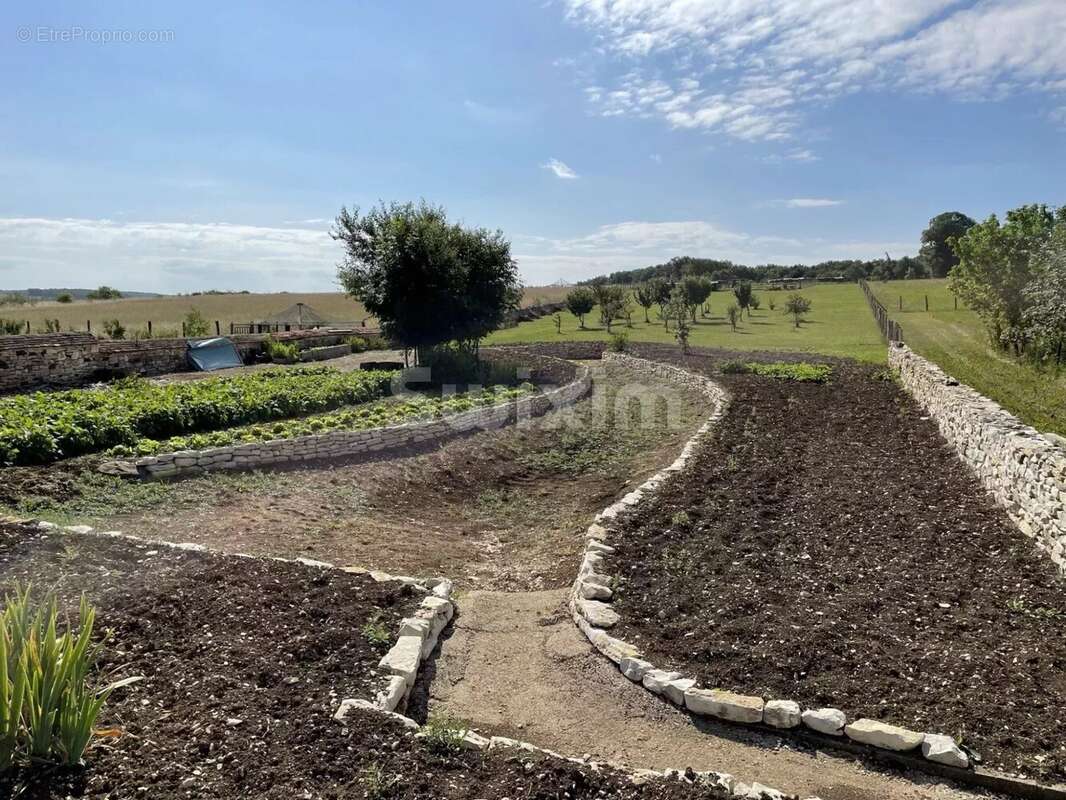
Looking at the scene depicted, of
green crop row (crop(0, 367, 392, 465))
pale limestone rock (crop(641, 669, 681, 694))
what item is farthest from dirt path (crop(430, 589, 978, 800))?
green crop row (crop(0, 367, 392, 465))

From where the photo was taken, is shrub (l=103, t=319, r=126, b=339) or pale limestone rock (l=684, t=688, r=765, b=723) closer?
pale limestone rock (l=684, t=688, r=765, b=723)

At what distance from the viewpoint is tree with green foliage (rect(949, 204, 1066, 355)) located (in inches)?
775

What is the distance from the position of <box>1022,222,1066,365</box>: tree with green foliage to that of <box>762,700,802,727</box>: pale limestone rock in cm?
1241

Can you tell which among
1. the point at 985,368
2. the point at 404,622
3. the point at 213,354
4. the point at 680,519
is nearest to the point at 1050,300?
the point at 985,368

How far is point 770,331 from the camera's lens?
38875mm

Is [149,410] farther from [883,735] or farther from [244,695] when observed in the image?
[883,735]

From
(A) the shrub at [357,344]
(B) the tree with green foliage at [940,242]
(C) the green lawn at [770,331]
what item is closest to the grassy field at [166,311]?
(A) the shrub at [357,344]

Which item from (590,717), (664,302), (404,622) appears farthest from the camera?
(664,302)

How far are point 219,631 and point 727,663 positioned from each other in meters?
3.68

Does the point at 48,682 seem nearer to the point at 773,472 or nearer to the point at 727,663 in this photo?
the point at 727,663

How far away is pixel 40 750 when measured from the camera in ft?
11.1

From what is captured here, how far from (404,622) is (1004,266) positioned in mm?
22689

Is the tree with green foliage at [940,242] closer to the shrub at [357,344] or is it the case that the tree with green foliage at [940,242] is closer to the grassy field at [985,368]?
the grassy field at [985,368]

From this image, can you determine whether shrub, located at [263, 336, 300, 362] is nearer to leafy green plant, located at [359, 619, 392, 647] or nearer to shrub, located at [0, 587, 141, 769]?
leafy green plant, located at [359, 619, 392, 647]
